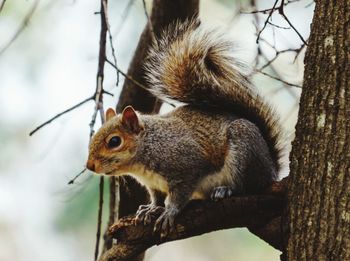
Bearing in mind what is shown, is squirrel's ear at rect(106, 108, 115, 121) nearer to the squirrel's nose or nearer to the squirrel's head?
the squirrel's head

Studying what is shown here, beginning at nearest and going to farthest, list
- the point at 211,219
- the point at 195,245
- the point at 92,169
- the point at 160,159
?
the point at 211,219 → the point at 92,169 → the point at 160,159 → the point at 195,245

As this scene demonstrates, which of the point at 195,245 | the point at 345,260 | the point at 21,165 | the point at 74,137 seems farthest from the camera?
the point at 195,245

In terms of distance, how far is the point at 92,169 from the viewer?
2492mm

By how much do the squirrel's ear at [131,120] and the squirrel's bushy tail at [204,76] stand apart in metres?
0.17

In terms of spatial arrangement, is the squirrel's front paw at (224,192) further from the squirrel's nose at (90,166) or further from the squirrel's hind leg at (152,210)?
the squirrel's nose at (90,166)

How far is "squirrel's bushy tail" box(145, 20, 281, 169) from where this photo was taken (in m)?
2.73

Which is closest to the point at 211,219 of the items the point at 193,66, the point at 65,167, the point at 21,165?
the point at 193,66

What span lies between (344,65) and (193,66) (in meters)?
0.95

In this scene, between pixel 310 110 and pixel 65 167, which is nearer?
pixel 310 110

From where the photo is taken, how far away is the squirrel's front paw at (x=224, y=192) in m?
2.41

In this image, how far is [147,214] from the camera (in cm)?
246

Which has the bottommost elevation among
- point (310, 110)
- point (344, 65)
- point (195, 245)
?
point (195, 245)

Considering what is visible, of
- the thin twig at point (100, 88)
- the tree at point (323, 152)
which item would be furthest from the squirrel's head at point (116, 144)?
the tree at point (323, 152)

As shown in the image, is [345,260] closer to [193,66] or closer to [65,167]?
[193,66]
